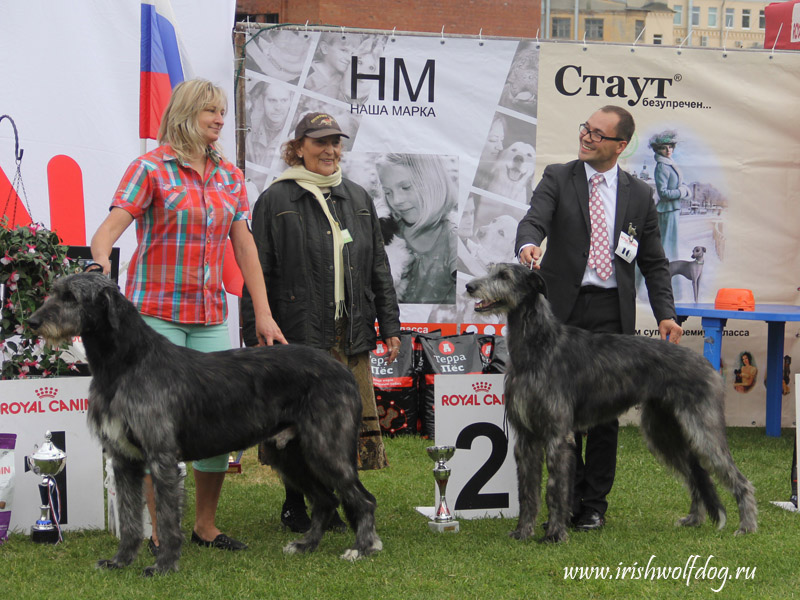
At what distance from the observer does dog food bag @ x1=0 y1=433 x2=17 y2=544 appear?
427 cm

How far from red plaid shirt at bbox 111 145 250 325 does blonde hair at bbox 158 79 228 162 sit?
56 millimetres

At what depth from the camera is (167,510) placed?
12.0 ft

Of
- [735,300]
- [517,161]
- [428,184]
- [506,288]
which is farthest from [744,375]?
[506,288]

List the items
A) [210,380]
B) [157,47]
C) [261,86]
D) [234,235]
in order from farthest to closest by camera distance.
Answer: [261,86], [157,47], [234,235], [210,380]

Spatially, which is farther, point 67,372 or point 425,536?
point 67,372

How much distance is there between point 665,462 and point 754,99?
4045 millimetres

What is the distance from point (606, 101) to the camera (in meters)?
7.45

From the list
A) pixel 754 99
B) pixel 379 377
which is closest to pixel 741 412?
pixel 754 99

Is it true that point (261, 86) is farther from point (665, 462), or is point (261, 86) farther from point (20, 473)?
point (665, 462)

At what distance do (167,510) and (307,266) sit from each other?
4.65 feet

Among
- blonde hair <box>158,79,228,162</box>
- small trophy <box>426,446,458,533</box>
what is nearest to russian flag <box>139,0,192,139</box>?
blonde hair <box>158,79,228,162</box>

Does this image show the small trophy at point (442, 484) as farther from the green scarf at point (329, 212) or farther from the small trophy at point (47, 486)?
the small trophy at point (47, 486)

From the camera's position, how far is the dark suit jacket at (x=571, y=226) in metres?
4.65

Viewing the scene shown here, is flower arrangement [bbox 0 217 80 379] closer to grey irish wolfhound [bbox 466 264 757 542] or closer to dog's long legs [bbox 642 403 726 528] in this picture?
grey irish wolfhound [bbox 466 264 757 542]
